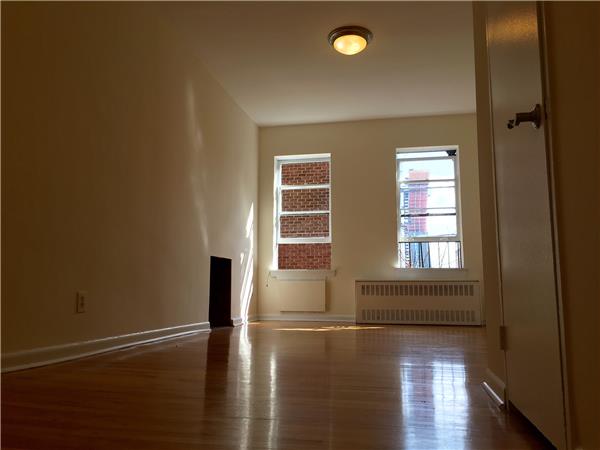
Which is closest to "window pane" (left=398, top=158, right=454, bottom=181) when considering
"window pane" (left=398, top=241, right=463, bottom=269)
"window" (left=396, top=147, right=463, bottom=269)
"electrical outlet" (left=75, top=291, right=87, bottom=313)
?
"window" (left=396, top=147, right=463, bottom=269)

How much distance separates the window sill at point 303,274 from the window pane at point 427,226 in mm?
1190

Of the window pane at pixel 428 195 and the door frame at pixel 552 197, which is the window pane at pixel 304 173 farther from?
the door frame at pixel 552 197

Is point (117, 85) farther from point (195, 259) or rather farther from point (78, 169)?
point (195, 259)

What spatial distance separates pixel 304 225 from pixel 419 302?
1.98m

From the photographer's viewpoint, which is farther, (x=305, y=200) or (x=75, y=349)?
(x=305, y=200)

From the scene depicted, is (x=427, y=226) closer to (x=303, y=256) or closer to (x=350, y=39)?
(x=303, y=256)

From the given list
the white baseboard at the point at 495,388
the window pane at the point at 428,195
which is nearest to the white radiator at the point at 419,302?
the window pane at the point at 428,195

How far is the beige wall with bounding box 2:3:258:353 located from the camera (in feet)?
8.21

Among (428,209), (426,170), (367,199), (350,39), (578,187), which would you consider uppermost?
(350,39)

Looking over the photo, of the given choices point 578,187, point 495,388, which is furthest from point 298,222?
point 578,187

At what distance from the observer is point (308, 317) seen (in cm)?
663

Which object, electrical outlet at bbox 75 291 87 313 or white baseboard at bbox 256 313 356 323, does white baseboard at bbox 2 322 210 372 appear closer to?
electrical outlet at bbox 75 291 87 313

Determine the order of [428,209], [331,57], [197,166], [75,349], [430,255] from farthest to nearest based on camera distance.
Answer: [428,209] → [430,255] → [331,57] → [197,166] → [75,349]

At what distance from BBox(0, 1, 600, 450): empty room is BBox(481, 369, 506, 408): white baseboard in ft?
0.07
